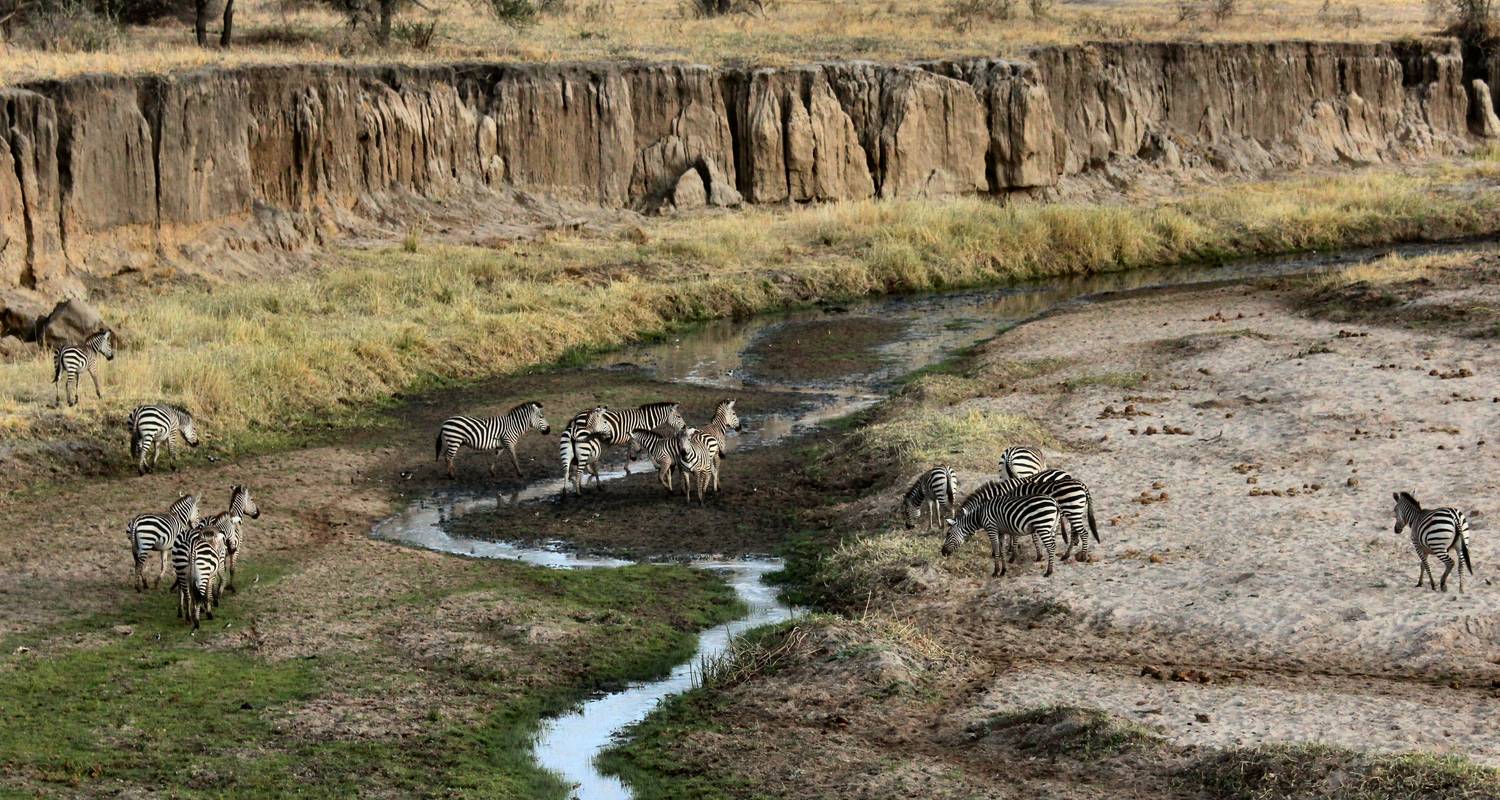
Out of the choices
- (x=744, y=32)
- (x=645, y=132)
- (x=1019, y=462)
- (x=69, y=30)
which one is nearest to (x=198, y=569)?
(x=1019, y=462)

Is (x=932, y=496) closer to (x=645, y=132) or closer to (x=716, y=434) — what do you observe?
(x=716, y=434)

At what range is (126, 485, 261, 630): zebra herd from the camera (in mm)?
17828

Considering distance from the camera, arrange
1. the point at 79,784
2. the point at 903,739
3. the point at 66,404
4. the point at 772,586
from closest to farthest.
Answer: the point at 79,784, the point at 903,739, the point at 772,586, the point at 66,404

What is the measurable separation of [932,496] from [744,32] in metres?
37.6

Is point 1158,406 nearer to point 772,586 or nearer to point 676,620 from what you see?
point 772,586

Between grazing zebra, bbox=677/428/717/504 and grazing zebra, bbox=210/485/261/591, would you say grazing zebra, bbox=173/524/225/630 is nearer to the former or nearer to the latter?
grazing zebra, bbox=210/485/261/591

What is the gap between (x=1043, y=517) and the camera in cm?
1853

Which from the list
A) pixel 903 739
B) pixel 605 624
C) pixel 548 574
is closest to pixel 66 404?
pixel 548 574

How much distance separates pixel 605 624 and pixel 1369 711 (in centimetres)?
751

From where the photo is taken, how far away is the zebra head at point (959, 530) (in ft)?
63.9

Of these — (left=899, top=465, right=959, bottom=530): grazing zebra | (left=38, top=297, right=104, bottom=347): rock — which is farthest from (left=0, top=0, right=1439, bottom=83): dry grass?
(left=899, top=465, right=959, bottom=530): grazing zebra

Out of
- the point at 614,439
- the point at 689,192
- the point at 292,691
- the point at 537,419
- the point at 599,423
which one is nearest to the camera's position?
the point at 292,691

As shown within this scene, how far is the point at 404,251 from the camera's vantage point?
38.8 meters

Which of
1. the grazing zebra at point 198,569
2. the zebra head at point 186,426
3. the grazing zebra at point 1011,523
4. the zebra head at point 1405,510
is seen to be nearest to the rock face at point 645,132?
the zebra head at point 186,426
